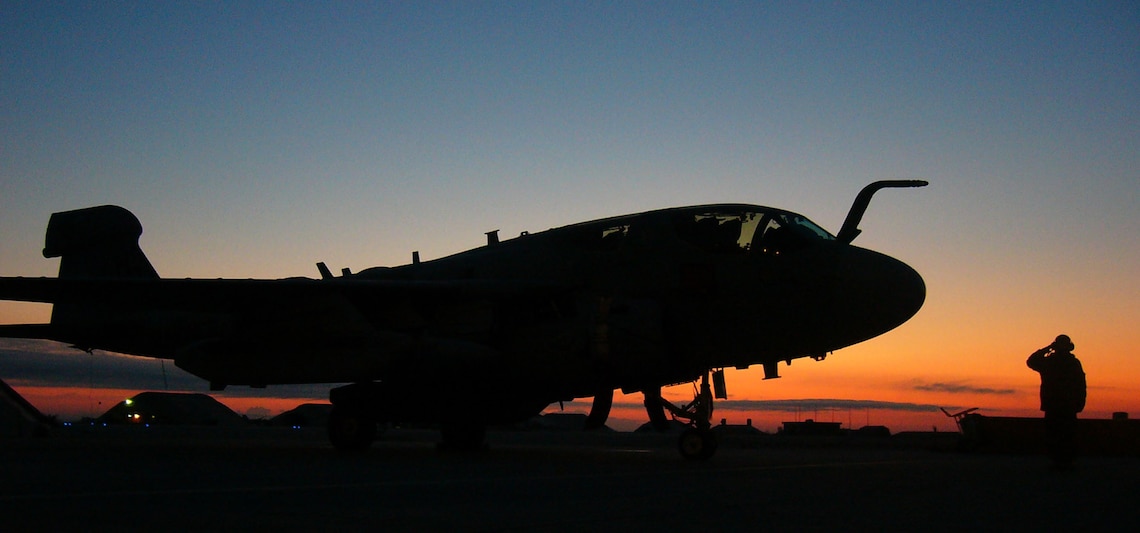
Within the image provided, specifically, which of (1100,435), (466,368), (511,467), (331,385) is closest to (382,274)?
(331,385)

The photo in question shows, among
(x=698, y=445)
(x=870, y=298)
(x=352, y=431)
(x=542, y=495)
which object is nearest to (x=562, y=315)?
(x=698, y=445)

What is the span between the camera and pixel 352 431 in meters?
15.0

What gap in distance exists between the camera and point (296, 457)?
13461 mm

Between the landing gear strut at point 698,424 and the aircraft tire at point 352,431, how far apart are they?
427cm

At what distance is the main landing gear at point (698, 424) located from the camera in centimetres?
1320

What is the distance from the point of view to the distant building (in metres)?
36.2

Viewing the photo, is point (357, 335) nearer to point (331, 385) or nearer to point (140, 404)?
point (331, 385)

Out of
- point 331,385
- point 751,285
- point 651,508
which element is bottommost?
point 651,508

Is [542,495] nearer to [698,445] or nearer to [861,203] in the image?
[698,445]

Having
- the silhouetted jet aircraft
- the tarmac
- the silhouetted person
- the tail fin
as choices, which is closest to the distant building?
the tail fin

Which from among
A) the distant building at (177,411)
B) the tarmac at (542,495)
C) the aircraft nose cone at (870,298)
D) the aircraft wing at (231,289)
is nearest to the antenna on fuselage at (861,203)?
the aircraft nose cone at (870,298)

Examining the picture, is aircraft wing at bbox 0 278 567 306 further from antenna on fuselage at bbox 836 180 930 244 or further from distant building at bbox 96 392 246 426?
distant building at bbox 96 392 246 426

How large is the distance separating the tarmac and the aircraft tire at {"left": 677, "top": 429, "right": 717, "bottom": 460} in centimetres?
29

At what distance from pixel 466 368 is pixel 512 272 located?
5.92 ft
